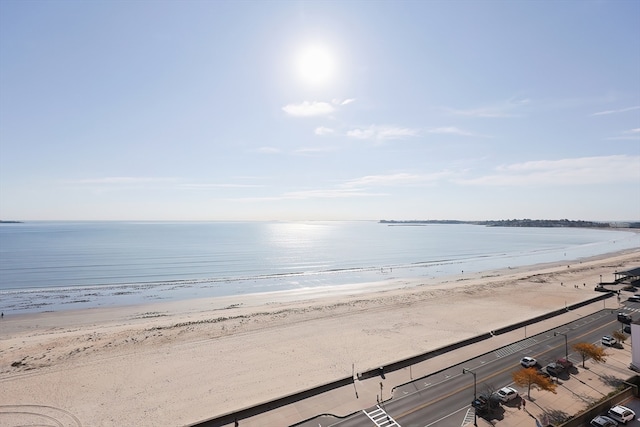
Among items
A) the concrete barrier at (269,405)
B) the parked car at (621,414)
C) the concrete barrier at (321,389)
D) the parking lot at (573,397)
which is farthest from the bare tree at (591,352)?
the concrete barrier at (269,405)

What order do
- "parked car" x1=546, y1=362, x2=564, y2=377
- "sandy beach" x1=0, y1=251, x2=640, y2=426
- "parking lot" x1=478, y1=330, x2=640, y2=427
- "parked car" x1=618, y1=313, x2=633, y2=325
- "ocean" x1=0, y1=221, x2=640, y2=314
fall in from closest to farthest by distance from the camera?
"parking lot" x1=478, y1=330, x2=640, y2=427 → "sandy beach" x1=0, y1=251, x2=640, y2=426 → "parked car" x1=546, y1=362, x2=564, y2=377 → "parked car" x1=618, y1=313, x2=633, y2=325 → "ocean" x1=0, y1=221, x2=640, y2=314

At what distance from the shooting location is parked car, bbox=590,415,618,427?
17.3 meters

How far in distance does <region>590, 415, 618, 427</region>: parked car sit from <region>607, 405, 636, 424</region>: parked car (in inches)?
17.8

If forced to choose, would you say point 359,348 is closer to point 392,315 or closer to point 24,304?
point 392,315

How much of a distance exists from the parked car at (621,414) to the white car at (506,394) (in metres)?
4.48

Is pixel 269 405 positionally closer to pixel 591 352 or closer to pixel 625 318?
pixel 591 352

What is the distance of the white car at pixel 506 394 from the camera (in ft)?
67.4

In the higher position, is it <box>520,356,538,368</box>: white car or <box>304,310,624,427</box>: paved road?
<box>520,356,538,368</box>: white car

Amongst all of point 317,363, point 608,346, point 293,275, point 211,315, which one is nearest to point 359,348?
point 317,363

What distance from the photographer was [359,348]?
31609 mm

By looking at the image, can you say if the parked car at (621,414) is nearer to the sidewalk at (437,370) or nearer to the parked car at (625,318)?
the sidewalk at (437,370)

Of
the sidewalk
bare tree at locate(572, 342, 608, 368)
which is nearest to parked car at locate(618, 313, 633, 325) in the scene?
the sidewalk

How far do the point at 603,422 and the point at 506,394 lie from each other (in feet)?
15.1

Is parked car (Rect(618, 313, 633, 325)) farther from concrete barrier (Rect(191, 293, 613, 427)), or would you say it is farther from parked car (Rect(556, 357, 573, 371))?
parked car (Rect(556, 357, 573, 371))
